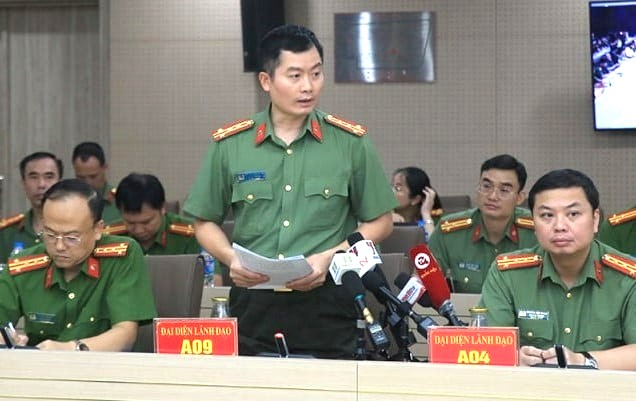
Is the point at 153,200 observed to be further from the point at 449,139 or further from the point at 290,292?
the point at 449,139

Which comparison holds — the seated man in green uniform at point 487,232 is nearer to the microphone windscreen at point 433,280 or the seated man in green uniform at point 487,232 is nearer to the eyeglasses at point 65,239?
the eyeglasses at point 65,239

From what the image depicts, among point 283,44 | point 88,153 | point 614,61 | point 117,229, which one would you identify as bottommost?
point 117,229

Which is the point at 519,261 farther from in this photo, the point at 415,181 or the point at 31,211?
the point at 415,181

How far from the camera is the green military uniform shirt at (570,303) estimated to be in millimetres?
3092

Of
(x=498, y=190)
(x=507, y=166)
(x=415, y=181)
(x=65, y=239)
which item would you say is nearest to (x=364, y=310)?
(x=65, y=239)

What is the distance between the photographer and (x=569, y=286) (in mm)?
3141

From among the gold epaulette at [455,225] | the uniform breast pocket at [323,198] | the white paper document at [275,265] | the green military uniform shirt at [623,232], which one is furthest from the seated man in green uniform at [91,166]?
the white paper document at [275,265]

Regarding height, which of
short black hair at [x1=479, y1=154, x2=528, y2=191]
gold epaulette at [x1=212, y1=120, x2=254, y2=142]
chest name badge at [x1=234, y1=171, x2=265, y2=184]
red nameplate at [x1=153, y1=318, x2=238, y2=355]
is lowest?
red nameplate at [x1=153, y1=318, x2=238, y2=355]

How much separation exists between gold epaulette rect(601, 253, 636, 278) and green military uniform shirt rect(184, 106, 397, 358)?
60 cm

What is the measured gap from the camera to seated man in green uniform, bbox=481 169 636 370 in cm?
309

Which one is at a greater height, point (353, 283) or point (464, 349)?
point (353, 283)

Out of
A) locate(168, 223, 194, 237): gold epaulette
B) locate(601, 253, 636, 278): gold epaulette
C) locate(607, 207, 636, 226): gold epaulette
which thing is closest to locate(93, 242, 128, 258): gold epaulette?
locate(601, 253, 636, 278): gold epaulette

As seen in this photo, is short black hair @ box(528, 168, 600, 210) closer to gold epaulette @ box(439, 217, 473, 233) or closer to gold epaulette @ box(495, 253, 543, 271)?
gold epaulette @ box(495, 253, 543, 271)

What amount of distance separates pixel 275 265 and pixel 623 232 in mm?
2269
